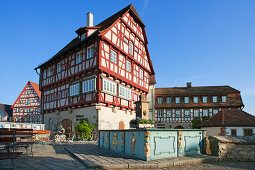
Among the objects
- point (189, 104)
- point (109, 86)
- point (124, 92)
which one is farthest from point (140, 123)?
point (189, 104)

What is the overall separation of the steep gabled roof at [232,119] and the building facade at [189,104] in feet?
23.0

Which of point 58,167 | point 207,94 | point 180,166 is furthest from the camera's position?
point 207,94

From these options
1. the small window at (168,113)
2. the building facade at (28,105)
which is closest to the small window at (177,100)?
the small window at (168,113)

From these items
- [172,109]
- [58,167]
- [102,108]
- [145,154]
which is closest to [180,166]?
[145,154]

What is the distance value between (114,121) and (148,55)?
998cm

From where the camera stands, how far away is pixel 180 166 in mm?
6520

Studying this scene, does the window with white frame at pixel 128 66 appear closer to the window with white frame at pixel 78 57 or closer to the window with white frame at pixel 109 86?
the window with white frame at pixel 109 86

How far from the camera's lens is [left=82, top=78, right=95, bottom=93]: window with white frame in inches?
662

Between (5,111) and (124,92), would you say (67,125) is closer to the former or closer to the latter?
(124,92)

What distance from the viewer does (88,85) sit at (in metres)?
17.3

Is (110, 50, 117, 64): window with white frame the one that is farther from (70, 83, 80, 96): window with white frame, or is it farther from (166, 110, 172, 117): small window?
(166, 110, 172, 117): small window

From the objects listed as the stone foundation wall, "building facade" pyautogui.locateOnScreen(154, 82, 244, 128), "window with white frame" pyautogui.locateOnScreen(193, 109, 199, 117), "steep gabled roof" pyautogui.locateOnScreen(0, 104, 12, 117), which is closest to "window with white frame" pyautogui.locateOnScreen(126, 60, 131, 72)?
the stone foundation wall

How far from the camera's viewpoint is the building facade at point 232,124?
24812 millimetres

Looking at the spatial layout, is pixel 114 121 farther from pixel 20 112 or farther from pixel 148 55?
pixel 20 112
